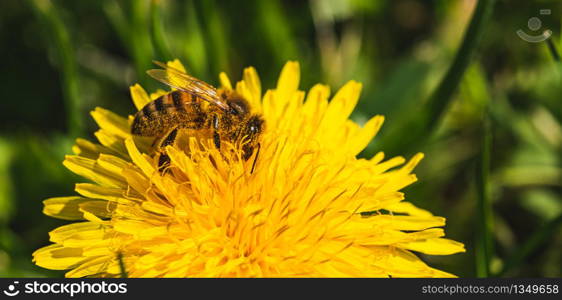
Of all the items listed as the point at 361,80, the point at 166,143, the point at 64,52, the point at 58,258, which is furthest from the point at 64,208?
the point at 361,80

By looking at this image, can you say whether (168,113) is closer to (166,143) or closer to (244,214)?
(166,143)

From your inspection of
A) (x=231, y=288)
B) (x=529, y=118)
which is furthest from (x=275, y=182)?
(x=529, y=118)

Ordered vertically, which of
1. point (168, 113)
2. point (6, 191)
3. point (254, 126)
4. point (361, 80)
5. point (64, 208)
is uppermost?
point (361, 80)

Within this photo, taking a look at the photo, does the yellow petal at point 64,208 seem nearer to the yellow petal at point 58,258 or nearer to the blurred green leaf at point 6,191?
the yellow petal at point 58,258

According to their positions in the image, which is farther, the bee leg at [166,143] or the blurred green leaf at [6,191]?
the blurred green leaf at [6,191]

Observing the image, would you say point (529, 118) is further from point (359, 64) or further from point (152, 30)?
point (152, 30)

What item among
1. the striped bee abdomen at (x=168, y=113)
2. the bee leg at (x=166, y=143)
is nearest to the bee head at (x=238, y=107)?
the striped bee abdomen at (x=168, y=113)
